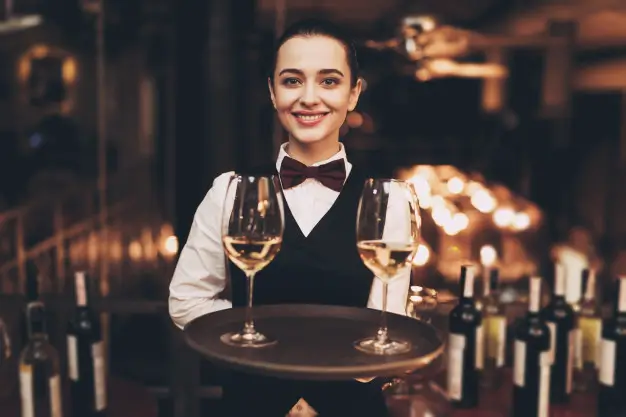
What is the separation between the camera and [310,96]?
4.30ft

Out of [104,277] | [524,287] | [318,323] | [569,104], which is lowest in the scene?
[104,277]

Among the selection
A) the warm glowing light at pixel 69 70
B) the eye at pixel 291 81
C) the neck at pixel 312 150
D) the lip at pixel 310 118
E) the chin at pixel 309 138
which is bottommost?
the neck at pixel 312 150

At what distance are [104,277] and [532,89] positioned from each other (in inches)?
129

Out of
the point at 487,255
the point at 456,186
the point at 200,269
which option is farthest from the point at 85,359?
the point at 456,186

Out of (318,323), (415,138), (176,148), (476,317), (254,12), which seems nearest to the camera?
(318,323)

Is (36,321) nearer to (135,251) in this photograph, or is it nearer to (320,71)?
(320,71)

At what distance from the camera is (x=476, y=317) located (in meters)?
1.82

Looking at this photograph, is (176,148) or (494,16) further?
(494,16)

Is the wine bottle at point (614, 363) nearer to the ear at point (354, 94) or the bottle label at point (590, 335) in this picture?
the bottle label at point (590, 335)

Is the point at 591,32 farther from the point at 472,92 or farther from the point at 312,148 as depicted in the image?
the point at 312,148

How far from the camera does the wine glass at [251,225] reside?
3.58ft

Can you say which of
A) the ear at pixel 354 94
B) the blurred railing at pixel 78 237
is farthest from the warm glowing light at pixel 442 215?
the ear at pixel 354 94

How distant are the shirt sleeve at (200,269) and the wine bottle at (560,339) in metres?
0.81

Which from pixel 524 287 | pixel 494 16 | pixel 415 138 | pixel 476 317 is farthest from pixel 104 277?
pixel 476 317
